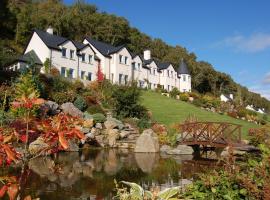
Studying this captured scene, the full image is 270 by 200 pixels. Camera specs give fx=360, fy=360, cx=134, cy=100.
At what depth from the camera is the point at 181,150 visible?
73.9 ft

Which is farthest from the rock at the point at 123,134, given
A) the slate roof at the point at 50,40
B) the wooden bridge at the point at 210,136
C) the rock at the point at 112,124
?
the slate roof at the point at 50,40

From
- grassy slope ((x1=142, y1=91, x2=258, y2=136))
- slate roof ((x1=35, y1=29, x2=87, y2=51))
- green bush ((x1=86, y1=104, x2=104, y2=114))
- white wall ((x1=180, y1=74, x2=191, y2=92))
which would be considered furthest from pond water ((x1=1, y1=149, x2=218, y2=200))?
white wall ((x1=180, y1=74, x2=191, y2=92))

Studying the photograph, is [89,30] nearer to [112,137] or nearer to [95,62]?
[95,62]

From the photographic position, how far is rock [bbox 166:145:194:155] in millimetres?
22281

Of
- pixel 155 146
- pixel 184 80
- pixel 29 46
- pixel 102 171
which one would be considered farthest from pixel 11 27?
pixel 102 171

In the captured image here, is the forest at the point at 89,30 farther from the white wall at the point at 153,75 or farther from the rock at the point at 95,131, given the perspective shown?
the rock at the point at 95,131

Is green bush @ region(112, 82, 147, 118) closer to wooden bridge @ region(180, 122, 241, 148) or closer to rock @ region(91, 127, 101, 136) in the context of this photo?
rock @ region(91, 127, 101, 136)

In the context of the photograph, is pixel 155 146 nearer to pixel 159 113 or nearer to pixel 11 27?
pixel 159 113

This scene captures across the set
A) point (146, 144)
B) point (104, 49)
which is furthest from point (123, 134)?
point (104, 49)

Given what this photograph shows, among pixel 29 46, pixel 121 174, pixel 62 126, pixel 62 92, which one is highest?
pixel 29 46

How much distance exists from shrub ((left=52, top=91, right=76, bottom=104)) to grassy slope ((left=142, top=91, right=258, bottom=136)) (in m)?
7.98

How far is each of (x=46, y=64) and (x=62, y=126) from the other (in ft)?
124

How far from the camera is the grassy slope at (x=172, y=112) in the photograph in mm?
34744

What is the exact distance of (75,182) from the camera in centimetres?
1131
